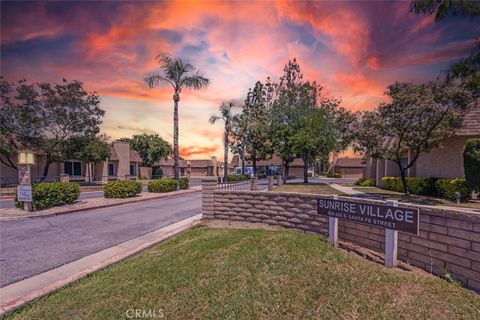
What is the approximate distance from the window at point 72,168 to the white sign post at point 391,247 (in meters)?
38.7

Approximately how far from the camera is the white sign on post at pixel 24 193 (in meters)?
12.0

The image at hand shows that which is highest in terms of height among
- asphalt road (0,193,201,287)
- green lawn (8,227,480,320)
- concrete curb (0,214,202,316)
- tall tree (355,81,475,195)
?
tall tree (355,81,475,195)

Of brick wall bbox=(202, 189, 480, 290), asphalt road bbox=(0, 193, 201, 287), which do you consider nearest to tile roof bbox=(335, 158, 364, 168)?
asphalt road bbox=(0, 193, 201, 287)

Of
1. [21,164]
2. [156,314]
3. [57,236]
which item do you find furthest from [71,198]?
[156,314]

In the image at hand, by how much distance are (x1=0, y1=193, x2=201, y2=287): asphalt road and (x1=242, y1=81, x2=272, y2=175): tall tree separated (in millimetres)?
34334

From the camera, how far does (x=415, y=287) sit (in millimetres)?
4039

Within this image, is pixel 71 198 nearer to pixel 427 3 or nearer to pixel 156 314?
pixel 156 314

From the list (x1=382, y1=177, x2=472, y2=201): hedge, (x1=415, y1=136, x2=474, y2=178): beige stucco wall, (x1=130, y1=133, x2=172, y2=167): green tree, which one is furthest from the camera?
(x1=130, y1=133, x2=172, y2=167): green tree

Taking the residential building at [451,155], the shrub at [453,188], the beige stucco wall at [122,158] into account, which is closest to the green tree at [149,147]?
the beige stucco wall at [122,158]

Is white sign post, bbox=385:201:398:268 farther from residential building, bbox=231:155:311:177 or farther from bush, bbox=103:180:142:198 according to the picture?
residential building, bbox=231:155:311:177

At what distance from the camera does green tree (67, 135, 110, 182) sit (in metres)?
29.7

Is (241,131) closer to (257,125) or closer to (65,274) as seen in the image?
(257,125)

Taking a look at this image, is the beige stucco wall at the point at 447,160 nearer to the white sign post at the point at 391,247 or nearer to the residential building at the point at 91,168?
the white sign post at the point at 391,247

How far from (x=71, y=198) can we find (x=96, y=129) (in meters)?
19.4
